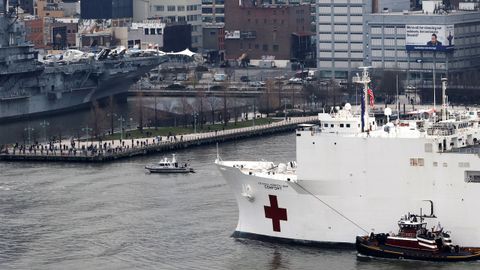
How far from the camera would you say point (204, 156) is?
220 ft

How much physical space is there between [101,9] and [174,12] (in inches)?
196

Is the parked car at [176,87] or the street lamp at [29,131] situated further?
the parked car at [176,87]

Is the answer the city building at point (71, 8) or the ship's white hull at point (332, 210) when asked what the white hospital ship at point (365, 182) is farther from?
the city building at point (71, 8)

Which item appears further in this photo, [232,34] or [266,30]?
[232,34]

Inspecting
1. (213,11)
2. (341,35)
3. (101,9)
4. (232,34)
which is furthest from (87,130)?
(213,11)

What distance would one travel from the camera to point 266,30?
109m

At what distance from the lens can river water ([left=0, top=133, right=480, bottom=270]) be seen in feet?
152

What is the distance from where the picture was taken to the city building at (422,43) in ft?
299

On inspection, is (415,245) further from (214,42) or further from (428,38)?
(214,42)

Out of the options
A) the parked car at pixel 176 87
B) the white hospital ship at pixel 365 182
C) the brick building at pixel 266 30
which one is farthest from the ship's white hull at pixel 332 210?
the brick building at pixel 266 30

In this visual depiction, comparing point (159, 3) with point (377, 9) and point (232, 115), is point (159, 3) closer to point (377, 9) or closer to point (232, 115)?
point (377, 9)

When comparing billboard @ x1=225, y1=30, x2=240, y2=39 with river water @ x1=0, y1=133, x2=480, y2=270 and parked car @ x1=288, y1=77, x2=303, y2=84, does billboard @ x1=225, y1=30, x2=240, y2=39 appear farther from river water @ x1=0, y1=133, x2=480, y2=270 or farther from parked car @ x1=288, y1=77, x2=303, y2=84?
river water @ x1=0, y1=133, x2=480, y2=270

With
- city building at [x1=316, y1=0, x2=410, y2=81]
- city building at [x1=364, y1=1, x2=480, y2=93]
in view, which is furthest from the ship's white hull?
city building at [x1=316, y1=0, x2=410, y2=81]

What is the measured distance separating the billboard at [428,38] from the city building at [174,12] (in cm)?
2632
